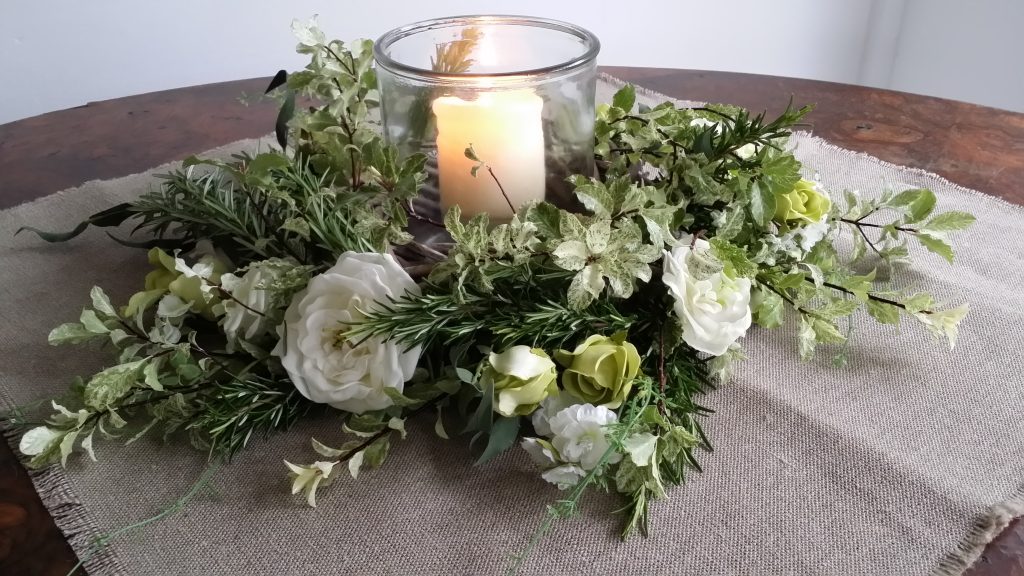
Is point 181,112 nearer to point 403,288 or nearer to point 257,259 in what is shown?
point 257,259

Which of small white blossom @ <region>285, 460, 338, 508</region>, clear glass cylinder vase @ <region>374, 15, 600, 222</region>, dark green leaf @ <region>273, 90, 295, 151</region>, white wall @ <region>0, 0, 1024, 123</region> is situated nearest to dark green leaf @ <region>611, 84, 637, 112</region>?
clear glass cylinder vase @ <region>374, 15, 600, 222</region>

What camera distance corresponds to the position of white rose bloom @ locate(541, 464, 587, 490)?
46 cm

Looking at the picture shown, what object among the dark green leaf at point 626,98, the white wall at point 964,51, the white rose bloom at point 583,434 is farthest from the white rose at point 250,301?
the white wall at point 964,51

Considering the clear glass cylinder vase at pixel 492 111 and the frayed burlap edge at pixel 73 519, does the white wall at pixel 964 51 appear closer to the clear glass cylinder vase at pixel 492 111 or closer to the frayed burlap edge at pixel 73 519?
the clear glass cylinder vase at pixel 492 111

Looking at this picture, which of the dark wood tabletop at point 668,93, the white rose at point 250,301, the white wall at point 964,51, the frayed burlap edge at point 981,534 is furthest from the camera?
the white wall at point 964,51

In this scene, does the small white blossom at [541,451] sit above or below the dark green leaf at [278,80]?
below

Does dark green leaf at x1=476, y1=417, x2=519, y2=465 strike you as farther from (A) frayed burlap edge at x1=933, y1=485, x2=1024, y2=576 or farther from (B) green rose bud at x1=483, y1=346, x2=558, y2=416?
(A) frayed burlap edge at x1=933, y1=485, x2=1024, y2=576

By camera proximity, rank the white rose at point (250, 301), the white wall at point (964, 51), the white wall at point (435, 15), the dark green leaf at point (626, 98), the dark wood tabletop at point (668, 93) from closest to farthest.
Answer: the white rose at point (250, 301) → the dark green leaf at point (626, 98) → the dark wood tabletop at point (668, 93) → the white wall at point (435, 15) → the white wall at point (964, 51)

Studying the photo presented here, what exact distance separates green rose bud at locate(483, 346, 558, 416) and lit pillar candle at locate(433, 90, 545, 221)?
16 centimetres

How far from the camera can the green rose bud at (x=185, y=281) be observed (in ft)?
1.87

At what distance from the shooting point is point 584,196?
A: 50cm

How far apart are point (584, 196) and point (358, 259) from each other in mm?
147

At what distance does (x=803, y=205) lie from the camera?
24.7 inches

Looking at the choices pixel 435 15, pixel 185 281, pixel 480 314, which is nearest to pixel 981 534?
pixel 480 314
